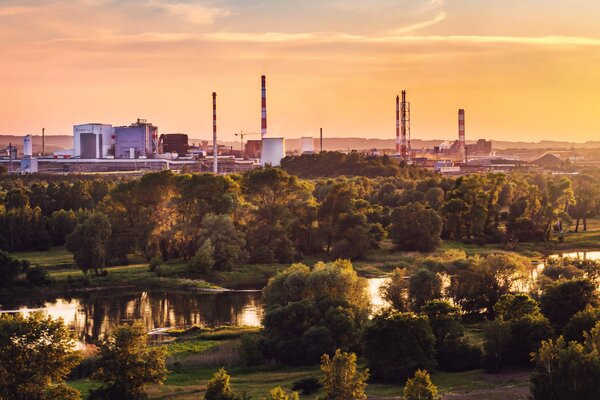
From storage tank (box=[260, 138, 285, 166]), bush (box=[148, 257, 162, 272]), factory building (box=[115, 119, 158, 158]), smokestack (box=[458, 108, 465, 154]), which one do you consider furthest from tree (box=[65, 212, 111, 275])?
smokestack (box=[458, 108, 465, 154])

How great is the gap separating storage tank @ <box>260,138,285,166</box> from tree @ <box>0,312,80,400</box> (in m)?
133

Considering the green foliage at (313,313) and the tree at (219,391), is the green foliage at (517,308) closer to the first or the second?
the green foliage at (313,313)

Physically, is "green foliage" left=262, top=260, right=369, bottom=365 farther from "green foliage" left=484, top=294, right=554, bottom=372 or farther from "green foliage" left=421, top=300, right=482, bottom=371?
"green foliage" left=484, top=294, right=554, bottom=372

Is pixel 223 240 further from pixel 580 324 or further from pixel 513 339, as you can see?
pixel 580 324

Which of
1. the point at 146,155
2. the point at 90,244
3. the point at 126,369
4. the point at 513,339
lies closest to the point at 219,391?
the point at 126,369

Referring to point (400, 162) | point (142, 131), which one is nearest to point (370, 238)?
point (400, 162)

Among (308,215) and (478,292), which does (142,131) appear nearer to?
(308,215)

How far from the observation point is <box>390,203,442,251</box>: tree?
71688 millimetres

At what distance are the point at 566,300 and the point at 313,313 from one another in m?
10.2

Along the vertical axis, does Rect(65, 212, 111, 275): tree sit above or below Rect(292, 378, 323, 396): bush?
above

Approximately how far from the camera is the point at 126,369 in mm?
28891

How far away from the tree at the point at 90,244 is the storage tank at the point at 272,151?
97947mm

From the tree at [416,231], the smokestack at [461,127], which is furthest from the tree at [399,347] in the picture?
the smokestack at [461,127]

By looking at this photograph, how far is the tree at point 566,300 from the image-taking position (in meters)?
37.8
